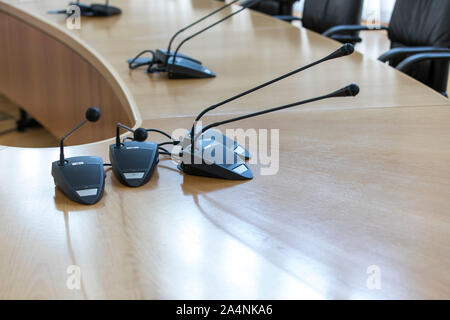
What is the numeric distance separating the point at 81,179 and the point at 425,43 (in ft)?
5.26

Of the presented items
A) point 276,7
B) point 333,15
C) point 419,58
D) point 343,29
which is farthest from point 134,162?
point 276,7

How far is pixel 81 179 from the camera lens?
0.87m

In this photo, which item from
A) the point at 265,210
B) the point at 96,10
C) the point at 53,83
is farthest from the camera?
the point at 96,10

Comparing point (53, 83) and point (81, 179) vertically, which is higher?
point (81, 179)

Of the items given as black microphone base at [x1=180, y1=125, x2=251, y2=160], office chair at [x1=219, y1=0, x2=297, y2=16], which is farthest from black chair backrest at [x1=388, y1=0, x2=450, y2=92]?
black microphone base at [x1=180, y1=125, x2=251, y2=160]

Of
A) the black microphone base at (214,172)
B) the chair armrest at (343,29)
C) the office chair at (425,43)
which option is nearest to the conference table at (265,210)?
the black microphone base at (214,172)

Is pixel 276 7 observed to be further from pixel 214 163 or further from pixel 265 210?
pixel 265 210

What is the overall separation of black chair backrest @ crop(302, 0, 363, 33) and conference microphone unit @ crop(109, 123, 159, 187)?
173 cm

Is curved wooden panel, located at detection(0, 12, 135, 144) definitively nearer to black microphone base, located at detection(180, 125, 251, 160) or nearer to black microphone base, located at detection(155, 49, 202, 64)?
black microphone base, located at detection(155, 49, 202, 64)

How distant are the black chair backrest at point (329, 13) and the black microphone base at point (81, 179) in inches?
72.1

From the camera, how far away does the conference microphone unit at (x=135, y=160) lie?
91 centimetres

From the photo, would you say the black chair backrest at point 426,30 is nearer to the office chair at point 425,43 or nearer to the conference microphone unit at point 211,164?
the office chair at point 425,43

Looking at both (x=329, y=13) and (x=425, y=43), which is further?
(x=329, y=13)

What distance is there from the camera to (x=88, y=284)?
649 mm
